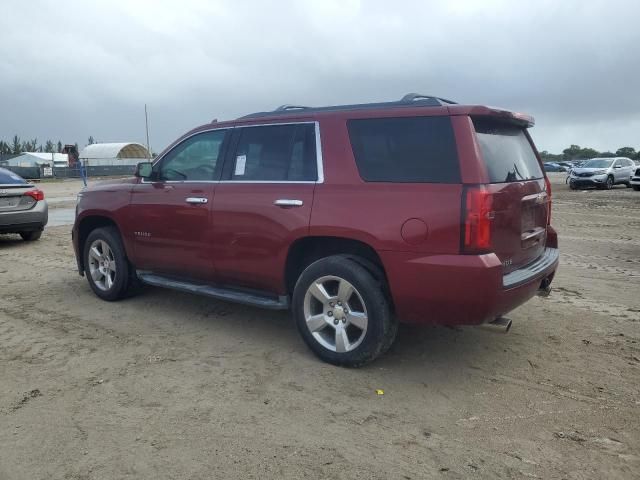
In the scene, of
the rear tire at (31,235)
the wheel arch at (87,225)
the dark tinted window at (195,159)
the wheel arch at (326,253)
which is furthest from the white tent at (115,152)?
the wheel arch at (326,253)

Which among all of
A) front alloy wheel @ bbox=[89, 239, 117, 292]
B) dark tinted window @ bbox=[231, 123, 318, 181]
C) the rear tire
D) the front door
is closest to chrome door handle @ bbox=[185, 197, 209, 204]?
the front door

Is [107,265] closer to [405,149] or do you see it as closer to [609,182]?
[405,149]

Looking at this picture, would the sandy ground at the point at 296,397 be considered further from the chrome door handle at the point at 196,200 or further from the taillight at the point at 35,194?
the taillight at the point at 35,194

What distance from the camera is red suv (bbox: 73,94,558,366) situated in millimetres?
3574

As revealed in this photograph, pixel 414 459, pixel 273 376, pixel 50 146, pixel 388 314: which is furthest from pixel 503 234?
pixel 50 146

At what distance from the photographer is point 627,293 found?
20.0ft

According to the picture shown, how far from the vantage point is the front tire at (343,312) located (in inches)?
152

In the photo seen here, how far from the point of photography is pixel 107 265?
19.5 ft

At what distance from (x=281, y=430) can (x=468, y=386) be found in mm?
1374

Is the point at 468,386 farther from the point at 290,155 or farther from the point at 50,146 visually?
the point at 50,146

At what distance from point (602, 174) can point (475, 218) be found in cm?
2630

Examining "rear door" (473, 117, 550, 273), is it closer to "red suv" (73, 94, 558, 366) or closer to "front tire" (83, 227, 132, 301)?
"red suv" (73, 94, 558, 366)

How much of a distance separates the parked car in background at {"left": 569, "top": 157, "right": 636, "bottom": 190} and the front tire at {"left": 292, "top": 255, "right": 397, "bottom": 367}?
2587 centimetres

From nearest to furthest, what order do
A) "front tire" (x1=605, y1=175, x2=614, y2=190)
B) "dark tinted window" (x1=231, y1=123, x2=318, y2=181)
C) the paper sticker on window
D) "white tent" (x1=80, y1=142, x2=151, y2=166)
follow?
"dark tinted window" (x1=231, y1=123, x2=318, y2=181), the paper sticker on window, "front tire" (x1=605, y1=175, x2=614, y2=190), "white tent" (x1=80, y1=142, x2=151, y2=166)
